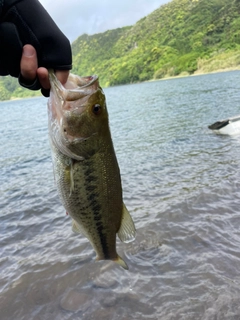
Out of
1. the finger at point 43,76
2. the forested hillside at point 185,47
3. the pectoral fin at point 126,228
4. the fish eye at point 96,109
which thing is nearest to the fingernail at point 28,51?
the finger at point 43,76

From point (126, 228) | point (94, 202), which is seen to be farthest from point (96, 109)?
point (126, 228)

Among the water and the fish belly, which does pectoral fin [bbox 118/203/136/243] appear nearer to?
the fish belly

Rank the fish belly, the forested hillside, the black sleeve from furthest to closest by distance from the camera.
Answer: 1. the forested hillside
2. the fish belly
3. the black sleeve

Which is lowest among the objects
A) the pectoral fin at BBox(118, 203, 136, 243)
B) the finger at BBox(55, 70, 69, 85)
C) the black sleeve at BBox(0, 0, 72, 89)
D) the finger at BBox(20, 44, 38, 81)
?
the pectoral fin at BBox(118, 203, 136, 243)

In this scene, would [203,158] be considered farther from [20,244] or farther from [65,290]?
[65,290]

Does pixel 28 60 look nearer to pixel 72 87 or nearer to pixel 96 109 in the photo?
pixel 72 87

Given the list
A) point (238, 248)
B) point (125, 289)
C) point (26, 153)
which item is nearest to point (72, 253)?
point (125, 289)

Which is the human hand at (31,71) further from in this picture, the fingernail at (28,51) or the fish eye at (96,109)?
the fish eye at (96,109)

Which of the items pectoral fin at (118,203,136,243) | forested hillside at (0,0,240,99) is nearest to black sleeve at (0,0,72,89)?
pectoral fin at (118,203,136,243)
